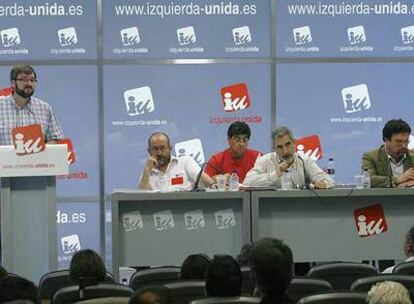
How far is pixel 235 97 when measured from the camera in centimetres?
791

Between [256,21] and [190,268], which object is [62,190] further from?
[190,268]

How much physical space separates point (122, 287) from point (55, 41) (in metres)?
4.74

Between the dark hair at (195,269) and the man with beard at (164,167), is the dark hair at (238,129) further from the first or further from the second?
the dark hair at (195,269)

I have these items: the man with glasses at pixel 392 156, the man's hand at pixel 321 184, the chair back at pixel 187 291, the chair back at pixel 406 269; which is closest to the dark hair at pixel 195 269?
the chair back at pixel 187 291

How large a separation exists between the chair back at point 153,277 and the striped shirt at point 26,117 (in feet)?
7.26

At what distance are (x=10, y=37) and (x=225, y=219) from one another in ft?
11.3

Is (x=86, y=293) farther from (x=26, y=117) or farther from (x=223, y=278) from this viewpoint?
Result: (x=26, y=117)

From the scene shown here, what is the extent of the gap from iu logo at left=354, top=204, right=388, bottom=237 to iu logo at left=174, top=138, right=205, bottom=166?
8.17ft

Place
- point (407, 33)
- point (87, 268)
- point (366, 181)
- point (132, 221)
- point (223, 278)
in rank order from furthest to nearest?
point (407, 33) → point (366, 181) → point (132, 221) → point (87, 268) → point (223, 278)

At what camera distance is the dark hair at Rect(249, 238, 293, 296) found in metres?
3.01

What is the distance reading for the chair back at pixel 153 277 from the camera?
4203 millimetres

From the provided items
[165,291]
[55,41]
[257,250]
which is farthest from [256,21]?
[165,291]

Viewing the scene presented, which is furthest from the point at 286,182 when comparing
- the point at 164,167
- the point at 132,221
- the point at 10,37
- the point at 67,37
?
the point at 10,37

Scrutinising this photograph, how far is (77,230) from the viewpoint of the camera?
7832 millimetres
